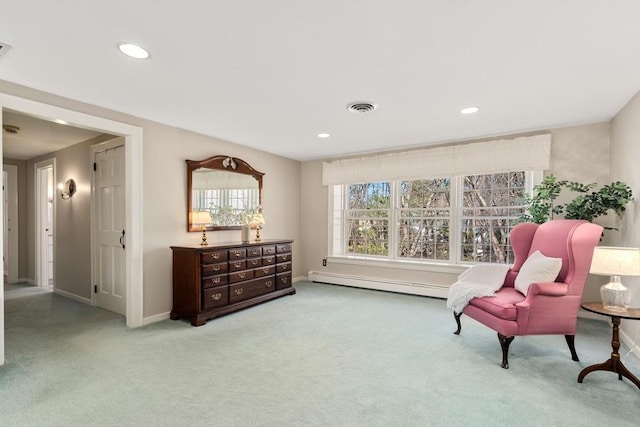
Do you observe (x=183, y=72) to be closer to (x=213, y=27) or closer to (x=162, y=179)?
(x=213, y=27)

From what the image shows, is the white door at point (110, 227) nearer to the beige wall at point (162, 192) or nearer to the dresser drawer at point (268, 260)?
the beige wall at point (162, 192)

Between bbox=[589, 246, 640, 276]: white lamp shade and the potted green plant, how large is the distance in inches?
42.8

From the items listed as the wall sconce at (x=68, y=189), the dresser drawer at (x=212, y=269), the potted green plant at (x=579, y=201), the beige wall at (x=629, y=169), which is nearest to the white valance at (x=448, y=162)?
the potted green plant at (x=579, y=201)

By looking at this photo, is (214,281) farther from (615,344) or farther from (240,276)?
(615,344)

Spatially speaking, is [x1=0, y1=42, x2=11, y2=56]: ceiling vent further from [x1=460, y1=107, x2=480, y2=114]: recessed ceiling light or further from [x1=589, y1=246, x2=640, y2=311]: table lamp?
[x1=589, y1=246, x2=640, y2=311]: table lamp

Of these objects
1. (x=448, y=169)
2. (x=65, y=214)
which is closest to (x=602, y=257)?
(x=448, y=169)

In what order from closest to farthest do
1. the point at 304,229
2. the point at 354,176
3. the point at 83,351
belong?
1. the point at 83,351
2. the point at 354,176
3. the point at 304,229

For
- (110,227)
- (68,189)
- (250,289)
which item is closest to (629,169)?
(250,289)

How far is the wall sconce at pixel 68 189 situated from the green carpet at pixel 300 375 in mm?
1748

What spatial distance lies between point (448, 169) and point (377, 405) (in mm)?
3418

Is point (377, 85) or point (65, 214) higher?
point (377, 85)

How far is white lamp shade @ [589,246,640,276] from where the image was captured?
2.09 metres

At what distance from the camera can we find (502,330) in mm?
2510

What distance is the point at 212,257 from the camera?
3.62 metres
